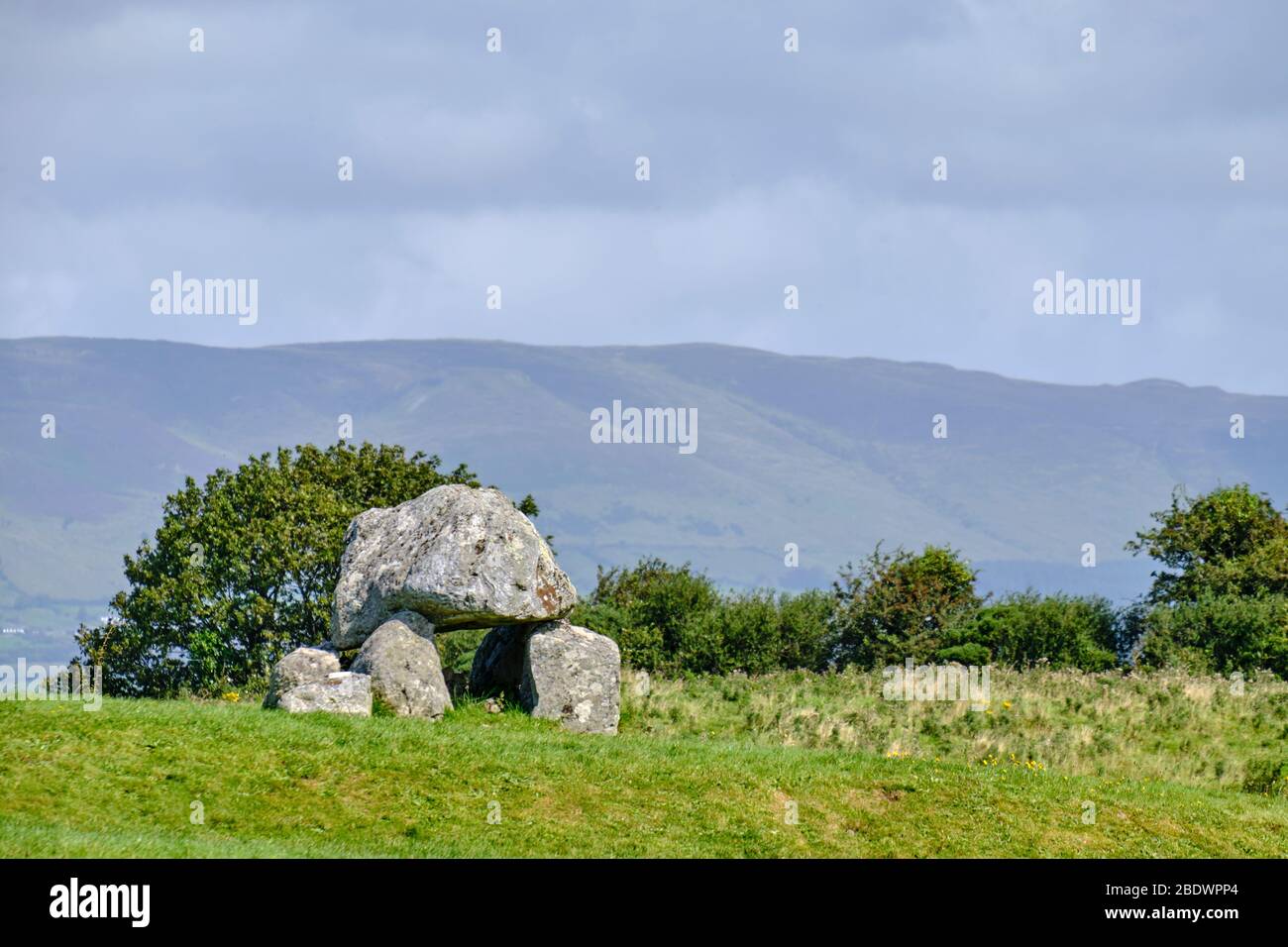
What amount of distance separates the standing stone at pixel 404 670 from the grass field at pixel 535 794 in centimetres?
85

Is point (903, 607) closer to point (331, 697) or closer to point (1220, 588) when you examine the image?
point (1220, 588)

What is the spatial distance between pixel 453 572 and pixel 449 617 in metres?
1.17

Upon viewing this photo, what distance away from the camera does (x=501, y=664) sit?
117ft

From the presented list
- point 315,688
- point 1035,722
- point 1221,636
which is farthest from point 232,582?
point 1221,636

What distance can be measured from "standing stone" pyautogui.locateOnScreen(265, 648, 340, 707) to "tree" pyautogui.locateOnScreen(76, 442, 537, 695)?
56.8ft

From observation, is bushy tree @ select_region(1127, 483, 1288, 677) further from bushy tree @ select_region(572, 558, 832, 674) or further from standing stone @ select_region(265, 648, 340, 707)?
standing stone @ select_region(265, 648, 340, 707)

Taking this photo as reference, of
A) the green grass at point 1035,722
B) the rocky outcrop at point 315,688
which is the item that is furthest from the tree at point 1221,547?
the rocky outcrop at point 315,688

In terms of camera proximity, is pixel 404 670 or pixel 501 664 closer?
pixel 404 670

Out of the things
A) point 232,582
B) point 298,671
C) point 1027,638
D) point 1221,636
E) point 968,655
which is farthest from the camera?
point 1221,636

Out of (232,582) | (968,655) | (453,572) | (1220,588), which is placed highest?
(232,582)

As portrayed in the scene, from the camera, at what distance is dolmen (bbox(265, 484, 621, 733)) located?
3180 centimetres

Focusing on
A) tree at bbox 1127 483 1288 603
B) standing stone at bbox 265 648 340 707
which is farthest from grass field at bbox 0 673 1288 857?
tree at bbox 1127 483 1288 603
